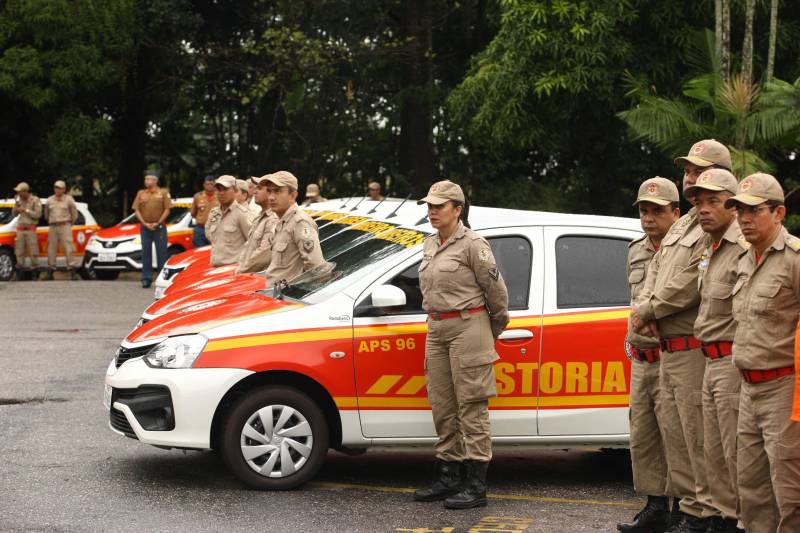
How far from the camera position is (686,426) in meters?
6.16

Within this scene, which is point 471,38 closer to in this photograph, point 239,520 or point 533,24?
point 533,24

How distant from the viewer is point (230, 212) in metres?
12.8

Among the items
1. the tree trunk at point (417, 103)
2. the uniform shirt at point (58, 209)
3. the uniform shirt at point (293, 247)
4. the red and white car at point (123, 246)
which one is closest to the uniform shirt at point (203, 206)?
the red and white car at point (123, 246)

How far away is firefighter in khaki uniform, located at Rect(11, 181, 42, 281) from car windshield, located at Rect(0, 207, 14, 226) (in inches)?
10.0

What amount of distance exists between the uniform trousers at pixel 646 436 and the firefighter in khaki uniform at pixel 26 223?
1863cm

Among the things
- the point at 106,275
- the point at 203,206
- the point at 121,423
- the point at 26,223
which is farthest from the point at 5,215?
the point at 121,423

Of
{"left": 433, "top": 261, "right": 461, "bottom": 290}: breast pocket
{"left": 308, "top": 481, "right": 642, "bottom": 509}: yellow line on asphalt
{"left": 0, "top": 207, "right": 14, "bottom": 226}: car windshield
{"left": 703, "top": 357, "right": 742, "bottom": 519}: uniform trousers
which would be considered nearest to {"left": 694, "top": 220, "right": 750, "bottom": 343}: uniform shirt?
{"left": 703, "top": 357, "right": 742, "bottom": 519}: uniform trousers

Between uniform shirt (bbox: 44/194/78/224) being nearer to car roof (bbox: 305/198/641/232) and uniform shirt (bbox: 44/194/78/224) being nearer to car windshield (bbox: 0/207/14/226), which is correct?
car windshield (bbox: 0/207/14/226)

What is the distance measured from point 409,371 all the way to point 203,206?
Result: 38.4 ft

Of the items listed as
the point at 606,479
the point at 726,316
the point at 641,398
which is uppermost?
the point at 726,316

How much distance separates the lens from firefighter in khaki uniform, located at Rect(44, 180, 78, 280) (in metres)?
23.8

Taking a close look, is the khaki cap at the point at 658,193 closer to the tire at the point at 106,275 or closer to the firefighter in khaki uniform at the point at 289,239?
the firefighter in khaki uniform at the point at 289,239

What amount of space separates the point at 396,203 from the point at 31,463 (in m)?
3.48

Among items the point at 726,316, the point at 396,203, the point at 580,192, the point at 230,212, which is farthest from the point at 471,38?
the point at 726,316
